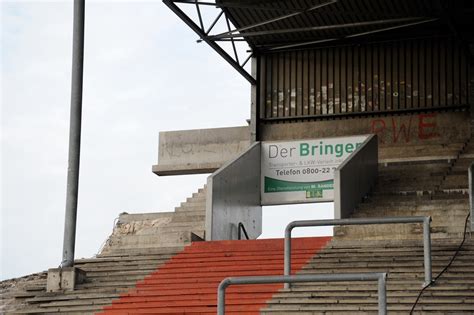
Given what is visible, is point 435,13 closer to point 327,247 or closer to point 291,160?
point 291,160

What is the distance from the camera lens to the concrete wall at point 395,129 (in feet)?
76.7

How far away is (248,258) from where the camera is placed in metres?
15.4

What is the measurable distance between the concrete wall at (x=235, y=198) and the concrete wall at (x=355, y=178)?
7.59 feet

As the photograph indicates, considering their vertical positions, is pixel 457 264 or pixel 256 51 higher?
pixel 256 51

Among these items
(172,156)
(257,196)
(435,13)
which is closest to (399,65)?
(435,13)

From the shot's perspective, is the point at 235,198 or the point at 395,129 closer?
the point at 235,198

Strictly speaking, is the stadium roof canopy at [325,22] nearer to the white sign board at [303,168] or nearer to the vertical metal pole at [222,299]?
the white sign board at [303,168]

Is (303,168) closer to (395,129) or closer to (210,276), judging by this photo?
(395,129)

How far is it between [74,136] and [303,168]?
7.61 meters

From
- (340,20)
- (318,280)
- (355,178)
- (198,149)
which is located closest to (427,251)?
(318,280)

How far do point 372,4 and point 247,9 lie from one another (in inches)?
103

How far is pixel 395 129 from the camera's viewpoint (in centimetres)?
2384

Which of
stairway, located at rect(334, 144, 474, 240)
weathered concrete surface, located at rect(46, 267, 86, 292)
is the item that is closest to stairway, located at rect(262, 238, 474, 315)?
stairway, located at rect(334, 144, 474, 240)

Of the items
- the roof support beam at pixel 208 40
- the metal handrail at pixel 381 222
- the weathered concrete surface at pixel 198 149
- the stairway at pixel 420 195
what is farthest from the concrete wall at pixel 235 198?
the metal handrail at pixel 381 222
